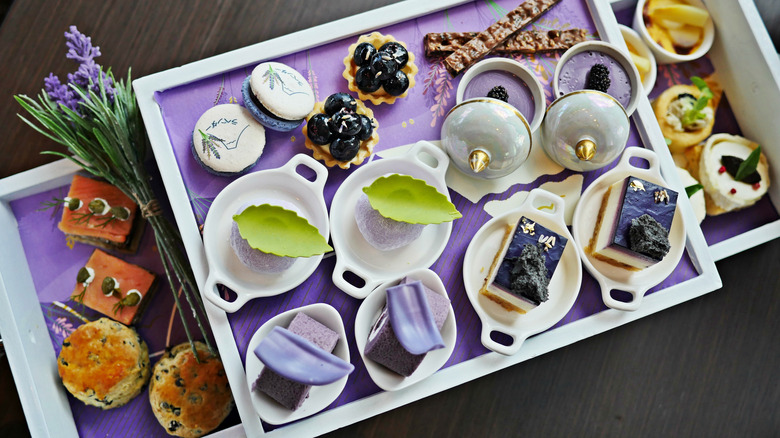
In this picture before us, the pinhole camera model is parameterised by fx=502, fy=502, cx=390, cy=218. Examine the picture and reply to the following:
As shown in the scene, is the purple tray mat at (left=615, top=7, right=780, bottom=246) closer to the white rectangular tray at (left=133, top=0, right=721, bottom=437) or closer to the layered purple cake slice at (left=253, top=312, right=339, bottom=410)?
the white rectangular tray at (left=133, top=0, right=721, bottom=437)

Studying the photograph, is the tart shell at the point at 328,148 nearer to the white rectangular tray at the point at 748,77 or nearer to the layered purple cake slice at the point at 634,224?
the layered purple cake slice at the point at 634,224

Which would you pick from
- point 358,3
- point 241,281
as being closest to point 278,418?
point 241,281

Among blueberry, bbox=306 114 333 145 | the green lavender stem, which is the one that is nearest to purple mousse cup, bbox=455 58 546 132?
blueberry, bbox=306 114 333 145

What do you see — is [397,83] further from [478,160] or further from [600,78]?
[600,78]

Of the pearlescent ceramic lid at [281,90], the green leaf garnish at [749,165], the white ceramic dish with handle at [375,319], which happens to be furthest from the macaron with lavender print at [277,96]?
the green leaf garnish at [749,165]

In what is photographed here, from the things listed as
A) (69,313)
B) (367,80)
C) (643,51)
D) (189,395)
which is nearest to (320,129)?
(367,80)
